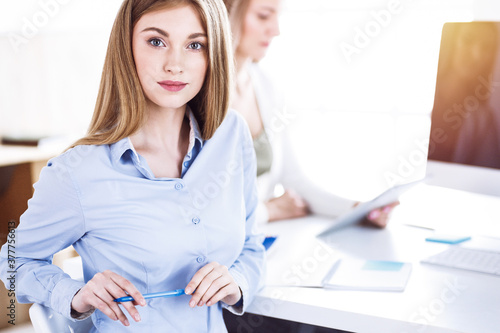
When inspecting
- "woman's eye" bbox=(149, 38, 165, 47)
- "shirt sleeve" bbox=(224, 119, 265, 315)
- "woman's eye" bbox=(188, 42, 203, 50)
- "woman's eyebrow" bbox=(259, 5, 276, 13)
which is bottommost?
"shirt sleeve" bbox=(224, 119, 265, 315)

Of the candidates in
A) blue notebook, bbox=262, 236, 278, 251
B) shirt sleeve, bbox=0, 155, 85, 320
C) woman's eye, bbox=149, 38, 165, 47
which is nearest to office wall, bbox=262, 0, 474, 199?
blue notebook, bbox=262, 236, 278, 251

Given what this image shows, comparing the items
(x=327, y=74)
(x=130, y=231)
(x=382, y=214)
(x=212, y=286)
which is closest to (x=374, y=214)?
(x=382, y=214)

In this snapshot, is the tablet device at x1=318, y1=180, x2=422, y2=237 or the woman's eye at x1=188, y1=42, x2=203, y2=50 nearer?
the woman's eye at x1=188, y1=42, x2=203, y2=50

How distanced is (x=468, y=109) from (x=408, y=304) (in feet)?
1.86

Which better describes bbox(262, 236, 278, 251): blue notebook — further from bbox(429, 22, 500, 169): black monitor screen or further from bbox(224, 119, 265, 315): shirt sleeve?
bbox(429, 22, 500, 169): black monitor screen

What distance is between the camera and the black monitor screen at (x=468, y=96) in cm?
122

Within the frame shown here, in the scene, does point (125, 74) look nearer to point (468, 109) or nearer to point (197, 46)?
point (197, 46)

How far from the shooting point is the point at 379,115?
93.4 inches

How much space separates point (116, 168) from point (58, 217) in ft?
0.46

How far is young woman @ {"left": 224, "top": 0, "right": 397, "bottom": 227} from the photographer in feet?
5.36

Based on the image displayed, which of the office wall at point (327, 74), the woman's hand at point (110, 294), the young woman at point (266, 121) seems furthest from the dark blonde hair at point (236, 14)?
the woman's hand at point (110, 294)

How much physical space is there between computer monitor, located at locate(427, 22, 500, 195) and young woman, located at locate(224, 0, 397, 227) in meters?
0.41

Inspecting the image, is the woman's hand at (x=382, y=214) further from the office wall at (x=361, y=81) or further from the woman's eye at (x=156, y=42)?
the woman's eye at (x=156, y=42)

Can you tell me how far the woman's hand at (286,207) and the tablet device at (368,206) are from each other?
22 cm
